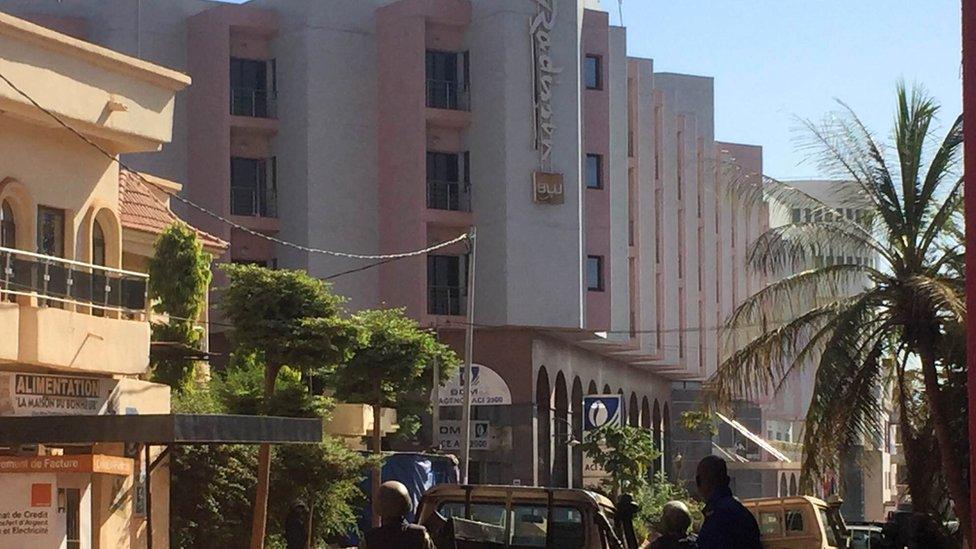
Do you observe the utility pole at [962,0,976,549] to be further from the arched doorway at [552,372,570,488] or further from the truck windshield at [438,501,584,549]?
the arched doorway at [552,372,570,488]

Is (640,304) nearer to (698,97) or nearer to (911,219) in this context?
(698,97)

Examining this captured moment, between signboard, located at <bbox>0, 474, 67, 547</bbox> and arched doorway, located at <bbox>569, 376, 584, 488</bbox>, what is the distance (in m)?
39.1

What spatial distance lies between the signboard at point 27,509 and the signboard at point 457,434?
2377 cm

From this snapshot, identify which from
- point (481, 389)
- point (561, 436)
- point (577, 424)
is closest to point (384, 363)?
point (481, 389)

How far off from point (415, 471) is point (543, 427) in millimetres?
22348

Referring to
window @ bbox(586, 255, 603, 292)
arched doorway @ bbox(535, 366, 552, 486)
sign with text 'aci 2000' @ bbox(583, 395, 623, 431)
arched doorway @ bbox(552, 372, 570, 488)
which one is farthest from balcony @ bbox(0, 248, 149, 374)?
arched doorway @ bbox(552, 372, 570, 488)

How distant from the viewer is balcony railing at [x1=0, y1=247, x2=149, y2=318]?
76.3ft

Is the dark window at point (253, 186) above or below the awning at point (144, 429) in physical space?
above

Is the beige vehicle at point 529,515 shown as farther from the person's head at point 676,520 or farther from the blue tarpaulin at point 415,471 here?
the blue tarpaulin at point 415,471

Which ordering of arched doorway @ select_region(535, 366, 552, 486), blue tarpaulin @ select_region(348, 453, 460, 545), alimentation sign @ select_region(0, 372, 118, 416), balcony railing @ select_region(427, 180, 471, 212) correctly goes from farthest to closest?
1. arched doorway @ select_region(535, 366, 552, 486)
2. balcony railing @ select_region(427, 180, 471, 212)
3. blue tarpaulin @ select_region(348, 453, 460, 545)
4. alimentation sign @ select_region(0, 372, 118, 416)

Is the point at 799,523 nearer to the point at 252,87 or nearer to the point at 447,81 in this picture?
the point at 447,81

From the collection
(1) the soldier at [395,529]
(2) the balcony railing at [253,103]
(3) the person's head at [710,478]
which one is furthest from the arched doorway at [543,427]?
(3) the person's head at [710,478]

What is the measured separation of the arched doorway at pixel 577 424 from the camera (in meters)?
61.4

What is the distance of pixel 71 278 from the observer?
80.6ft
